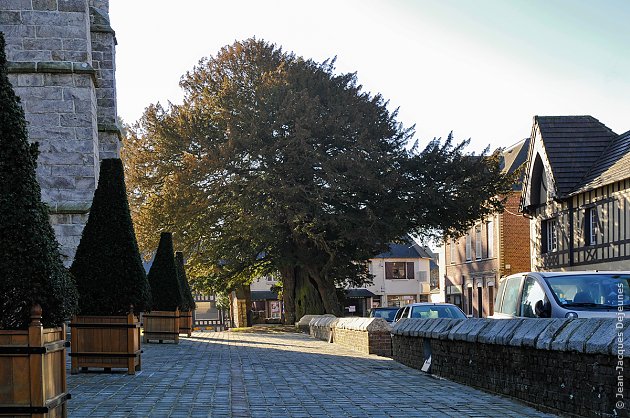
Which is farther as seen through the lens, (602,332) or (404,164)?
(404,164)

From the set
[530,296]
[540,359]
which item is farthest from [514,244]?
[540,359]

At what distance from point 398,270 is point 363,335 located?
211 feet

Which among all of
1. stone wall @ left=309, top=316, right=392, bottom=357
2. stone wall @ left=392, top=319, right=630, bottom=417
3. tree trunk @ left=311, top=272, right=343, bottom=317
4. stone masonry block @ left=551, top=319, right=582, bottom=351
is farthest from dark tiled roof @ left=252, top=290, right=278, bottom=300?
stone masonry block @ left=551, top=319, right=582, bottom=351

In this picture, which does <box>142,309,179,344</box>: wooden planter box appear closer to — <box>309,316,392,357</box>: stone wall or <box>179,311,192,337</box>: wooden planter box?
<box>309,316,392,357</box>: stone wall

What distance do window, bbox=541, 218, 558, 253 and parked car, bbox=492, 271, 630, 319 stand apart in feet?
84.9

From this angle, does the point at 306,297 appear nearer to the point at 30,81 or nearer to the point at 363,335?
the point at 363,335

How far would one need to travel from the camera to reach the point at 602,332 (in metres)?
7.40

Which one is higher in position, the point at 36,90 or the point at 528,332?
the point at 36,90

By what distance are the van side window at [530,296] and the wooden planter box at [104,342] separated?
5.97 metres

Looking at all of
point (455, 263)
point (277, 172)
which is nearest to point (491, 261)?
point (455, 263)

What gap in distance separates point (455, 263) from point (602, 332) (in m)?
51.2

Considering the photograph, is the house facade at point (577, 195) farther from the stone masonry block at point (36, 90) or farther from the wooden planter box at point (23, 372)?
the wooden planter box at point (23, 372)

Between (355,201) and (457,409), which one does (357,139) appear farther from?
(457,409)

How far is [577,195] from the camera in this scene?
116 ft
